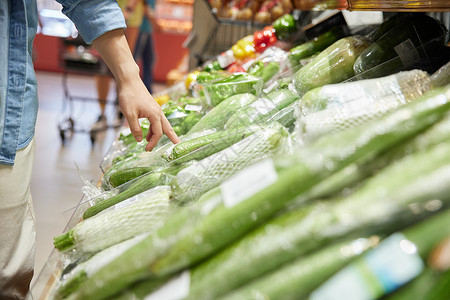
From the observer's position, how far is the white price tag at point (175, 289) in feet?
2.25

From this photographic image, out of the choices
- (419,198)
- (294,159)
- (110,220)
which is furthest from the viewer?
(110,220)

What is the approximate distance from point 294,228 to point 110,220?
0.56m

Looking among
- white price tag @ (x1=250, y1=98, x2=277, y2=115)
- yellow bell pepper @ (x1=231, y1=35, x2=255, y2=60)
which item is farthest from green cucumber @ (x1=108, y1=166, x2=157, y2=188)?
yellow bell pepper @ (x1=231, y1=35, x2=255, y2=60)

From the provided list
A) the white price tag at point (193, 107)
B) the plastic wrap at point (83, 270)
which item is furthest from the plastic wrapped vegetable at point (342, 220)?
the white price tag at point (193, 107)

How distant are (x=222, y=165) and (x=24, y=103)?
667mm

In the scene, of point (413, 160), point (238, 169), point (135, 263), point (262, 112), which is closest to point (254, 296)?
point (135, 263)

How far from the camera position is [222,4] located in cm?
385

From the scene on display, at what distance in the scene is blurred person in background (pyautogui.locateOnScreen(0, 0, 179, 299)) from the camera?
1.24 metres

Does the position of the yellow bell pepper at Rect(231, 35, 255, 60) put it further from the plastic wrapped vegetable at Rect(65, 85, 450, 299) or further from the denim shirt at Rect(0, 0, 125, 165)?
the plastic wrapped vegetable at Rect(65, 85, 450, 299)

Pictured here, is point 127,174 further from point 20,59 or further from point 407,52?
point 407,52

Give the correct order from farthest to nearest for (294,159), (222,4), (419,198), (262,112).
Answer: (222,4) < (262,112) < (294,159) < (419,198)

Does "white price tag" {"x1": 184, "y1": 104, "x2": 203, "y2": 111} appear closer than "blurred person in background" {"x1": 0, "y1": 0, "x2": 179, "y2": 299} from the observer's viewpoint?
No

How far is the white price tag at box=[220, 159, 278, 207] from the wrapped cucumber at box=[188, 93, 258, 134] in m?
0.86

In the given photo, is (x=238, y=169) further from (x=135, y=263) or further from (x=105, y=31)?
(x=105, y=31)
